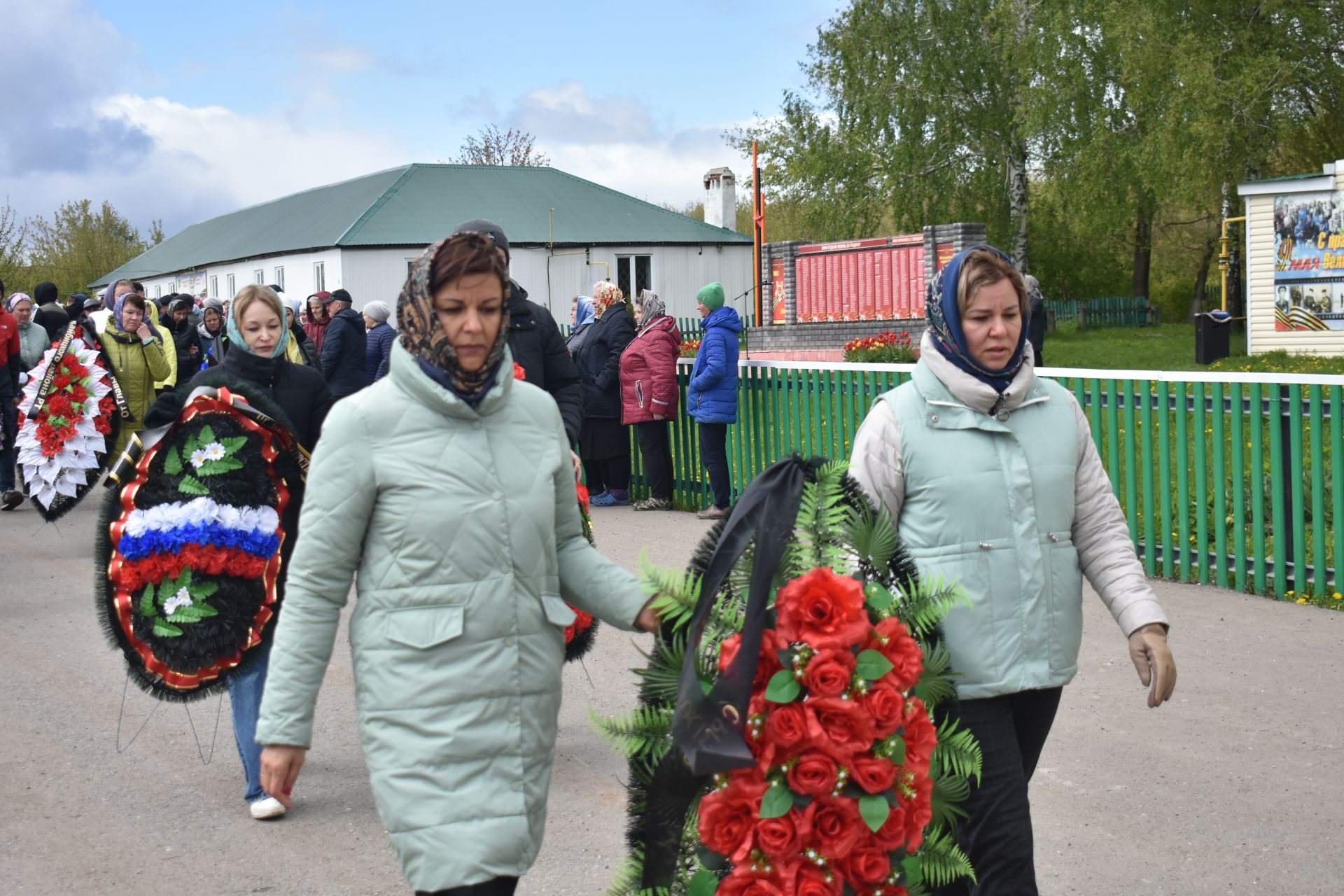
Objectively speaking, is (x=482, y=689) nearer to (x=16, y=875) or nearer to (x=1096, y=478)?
(x=1096, y=478)

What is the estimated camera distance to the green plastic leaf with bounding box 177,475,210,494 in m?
4.95

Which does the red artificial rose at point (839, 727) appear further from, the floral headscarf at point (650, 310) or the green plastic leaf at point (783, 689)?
the floral headscarf at point (650, 310)

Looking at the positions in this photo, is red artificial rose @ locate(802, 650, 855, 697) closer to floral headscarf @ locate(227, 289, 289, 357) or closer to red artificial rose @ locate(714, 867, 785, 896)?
Answer: red artificial rose @ locate(714, 867, 785, 896)

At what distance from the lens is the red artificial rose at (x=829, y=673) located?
2730 mm

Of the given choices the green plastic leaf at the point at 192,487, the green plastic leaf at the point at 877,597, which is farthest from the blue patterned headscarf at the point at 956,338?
the green plastic leaf at the point at 192,487

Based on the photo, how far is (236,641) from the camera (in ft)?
15.9

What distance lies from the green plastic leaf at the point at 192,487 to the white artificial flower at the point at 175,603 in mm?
366

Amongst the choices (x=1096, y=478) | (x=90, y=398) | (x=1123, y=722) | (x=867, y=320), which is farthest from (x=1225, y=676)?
(x=867, y=320)

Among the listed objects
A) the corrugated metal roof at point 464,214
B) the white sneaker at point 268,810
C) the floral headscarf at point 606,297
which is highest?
the corrugated metal roof at point 464,214

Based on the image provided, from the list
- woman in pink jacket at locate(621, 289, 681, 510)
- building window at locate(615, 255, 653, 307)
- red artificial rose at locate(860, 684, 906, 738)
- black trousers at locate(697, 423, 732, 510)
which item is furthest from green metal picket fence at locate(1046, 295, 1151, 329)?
red artificial rose at locate(860, 684, 906, 738)

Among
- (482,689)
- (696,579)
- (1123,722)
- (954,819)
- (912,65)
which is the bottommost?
(1123,722)

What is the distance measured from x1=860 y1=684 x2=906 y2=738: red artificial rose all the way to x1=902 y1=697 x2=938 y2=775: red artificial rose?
0.06 metres

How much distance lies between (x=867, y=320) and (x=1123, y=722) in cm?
2167

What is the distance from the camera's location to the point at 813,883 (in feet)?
8.91
